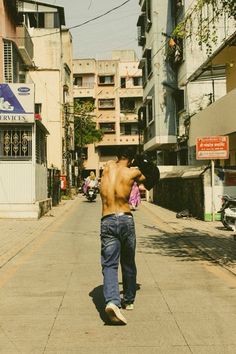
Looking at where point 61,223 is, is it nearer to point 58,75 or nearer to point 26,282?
point 26,282

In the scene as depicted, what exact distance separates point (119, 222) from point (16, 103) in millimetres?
14444

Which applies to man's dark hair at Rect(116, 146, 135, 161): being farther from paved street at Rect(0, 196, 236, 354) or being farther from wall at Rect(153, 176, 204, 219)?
wall at Rect(153, 176, 204, 219)

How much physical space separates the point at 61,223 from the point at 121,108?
54541mm

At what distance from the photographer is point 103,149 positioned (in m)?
74.5

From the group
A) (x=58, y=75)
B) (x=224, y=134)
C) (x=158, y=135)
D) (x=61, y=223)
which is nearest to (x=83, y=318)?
(x=61, y=223)

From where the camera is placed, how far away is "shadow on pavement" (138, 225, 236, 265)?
10.9 metres

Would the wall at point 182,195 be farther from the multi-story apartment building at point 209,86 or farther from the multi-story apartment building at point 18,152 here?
the multi-story apartment building at point 18,152

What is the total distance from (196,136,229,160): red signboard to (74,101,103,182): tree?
131ft

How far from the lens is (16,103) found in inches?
786

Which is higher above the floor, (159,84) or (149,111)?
(159,84)

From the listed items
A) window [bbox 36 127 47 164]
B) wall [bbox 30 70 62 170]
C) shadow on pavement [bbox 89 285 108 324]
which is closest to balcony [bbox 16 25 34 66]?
window [bbox 36 127 47 164]

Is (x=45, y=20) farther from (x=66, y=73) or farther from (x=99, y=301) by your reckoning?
(x=99, y=301)

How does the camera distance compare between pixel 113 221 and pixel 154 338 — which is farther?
pixel 113 221

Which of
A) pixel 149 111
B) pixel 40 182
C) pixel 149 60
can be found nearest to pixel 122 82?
pixel 149 111
